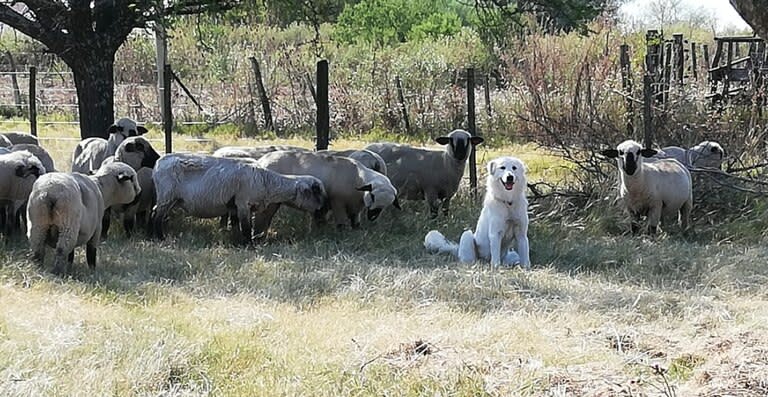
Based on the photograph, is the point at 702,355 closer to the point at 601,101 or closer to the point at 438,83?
the point at 601,101

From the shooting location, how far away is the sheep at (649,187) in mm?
10492

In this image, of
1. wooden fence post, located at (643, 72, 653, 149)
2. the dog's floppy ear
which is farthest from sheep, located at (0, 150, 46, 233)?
wooden fence post, located at (643, 72, 653, 149)

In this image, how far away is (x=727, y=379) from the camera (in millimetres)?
5055

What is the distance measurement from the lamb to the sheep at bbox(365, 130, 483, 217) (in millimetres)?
4412

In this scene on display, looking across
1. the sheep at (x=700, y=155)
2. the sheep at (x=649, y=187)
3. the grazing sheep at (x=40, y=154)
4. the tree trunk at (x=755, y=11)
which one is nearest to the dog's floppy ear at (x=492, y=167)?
the sheep at (x=649, y=187)

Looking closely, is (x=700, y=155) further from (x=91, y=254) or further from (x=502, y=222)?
(x=91, y=254)

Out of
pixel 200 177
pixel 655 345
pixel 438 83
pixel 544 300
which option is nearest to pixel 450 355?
pixel 655 345

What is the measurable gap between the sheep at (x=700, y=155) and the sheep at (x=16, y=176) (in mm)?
7050

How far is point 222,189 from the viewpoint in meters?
10.1

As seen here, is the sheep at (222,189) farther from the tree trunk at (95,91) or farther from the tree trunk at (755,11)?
the tree trunk at (755,11)

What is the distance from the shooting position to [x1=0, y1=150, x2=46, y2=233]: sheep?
30.3ft

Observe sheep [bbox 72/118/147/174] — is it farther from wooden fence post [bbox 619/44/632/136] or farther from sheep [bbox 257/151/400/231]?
wooden fence post [bbox 619/44/632/136]

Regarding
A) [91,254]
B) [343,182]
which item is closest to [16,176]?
[91,254]

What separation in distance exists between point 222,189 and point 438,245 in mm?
2343
